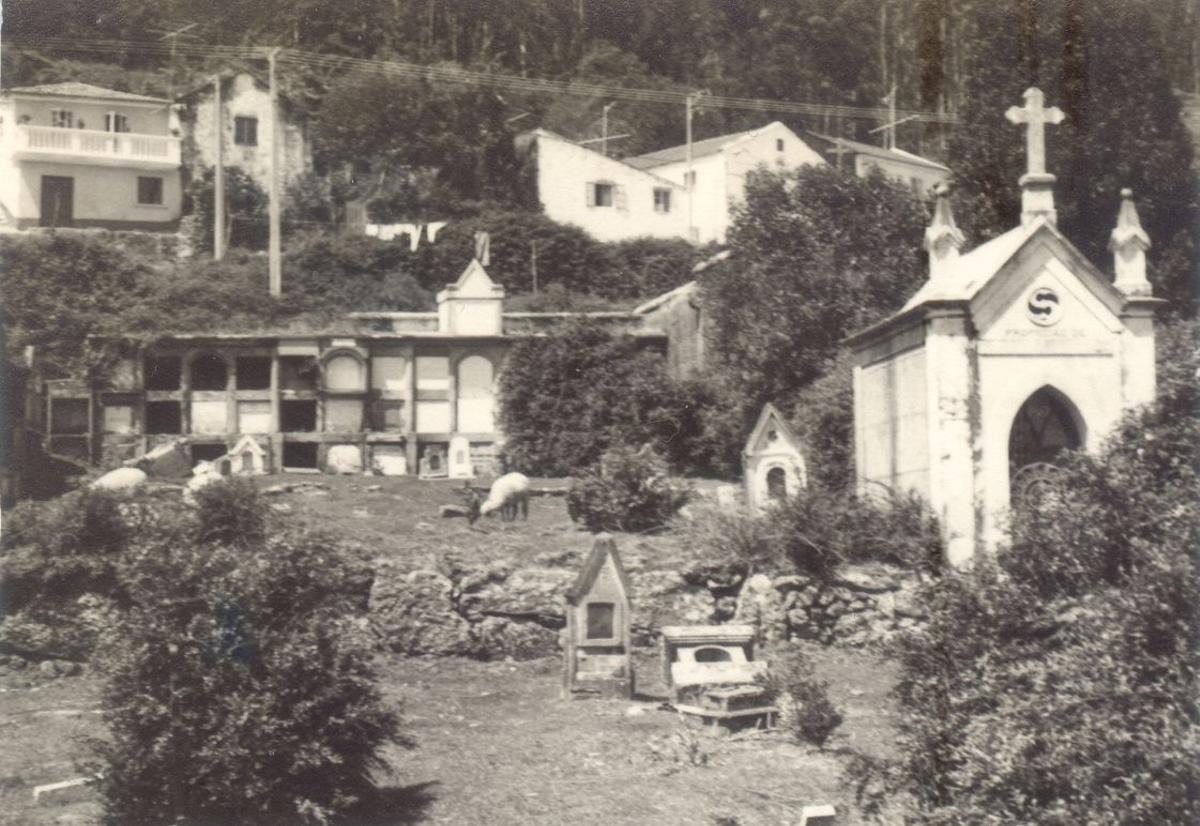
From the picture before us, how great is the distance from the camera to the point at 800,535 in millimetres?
18641

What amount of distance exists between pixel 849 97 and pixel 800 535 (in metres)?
45.8

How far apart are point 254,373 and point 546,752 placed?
24.7 m

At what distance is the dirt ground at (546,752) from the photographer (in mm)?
11156

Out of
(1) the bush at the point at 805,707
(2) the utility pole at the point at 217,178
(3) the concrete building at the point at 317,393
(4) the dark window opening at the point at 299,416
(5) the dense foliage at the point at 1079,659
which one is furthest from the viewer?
(2) the utility pole at the point at 217,178

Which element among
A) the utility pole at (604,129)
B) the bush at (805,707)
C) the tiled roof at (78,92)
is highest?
the utility pole at (604,129)

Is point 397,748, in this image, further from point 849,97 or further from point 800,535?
point 849,97

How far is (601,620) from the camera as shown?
1571 centimetres

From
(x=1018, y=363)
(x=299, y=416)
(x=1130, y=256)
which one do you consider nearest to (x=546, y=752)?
(x=1018, y=363)

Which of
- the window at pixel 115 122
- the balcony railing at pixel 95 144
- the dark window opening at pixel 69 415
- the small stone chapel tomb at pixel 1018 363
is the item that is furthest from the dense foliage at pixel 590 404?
the window at pixel 115 122

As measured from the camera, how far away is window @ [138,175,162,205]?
161 ft

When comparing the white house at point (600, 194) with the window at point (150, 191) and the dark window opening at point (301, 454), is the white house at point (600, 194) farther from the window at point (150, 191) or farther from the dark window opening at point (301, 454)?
the dark window opening at point (301, 454)

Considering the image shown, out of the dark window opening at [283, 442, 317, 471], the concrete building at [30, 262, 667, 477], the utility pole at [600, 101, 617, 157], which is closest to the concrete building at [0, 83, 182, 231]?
the concrete building at [30, 262, 667, 477]

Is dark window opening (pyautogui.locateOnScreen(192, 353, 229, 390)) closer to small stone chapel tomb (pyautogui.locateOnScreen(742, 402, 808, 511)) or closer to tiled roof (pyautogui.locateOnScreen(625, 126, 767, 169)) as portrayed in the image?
small stone chapel tomb (pyautogui.locateOnScreen(742, 402, 808, 511))

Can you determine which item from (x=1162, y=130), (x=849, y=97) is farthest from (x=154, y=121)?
(x=1162, y=130)
